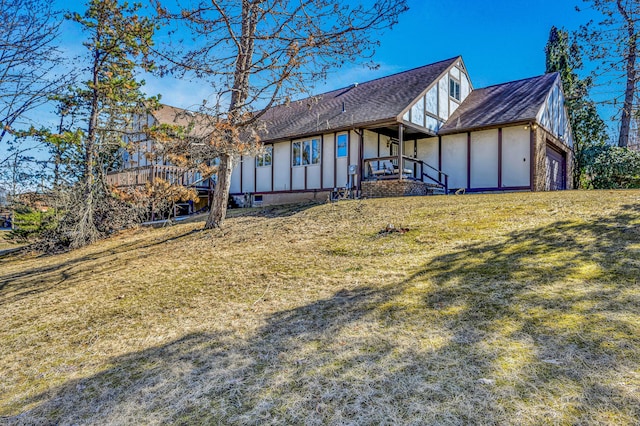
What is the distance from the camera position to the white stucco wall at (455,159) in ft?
52.6

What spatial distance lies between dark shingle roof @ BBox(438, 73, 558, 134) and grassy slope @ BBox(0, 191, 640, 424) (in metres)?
7.63

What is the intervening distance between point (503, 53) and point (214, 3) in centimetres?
2206

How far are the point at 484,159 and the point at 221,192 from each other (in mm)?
10583

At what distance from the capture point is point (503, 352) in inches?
131

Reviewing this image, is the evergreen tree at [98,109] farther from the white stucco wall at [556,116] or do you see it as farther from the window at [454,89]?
the white stucco wall at [556,116]

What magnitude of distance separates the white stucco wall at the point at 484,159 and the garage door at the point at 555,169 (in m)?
2.87

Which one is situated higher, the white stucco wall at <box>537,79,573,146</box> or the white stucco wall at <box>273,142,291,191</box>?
the white stucco wall at <box>537,79,573,146</box>

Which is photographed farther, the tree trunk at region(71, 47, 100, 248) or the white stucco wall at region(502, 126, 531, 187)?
the white stucco wall at region(502, 126, 531, 187)

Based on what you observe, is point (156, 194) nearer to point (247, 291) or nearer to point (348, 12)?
point (247, 291)

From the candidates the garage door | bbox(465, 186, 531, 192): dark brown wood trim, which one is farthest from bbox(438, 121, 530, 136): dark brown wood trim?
the garage door

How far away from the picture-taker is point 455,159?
16.3m

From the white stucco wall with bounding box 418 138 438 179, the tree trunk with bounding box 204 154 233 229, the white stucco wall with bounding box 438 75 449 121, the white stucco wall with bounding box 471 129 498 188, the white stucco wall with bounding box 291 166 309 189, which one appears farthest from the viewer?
the white stucco wall with bounding box 291 166 309 189

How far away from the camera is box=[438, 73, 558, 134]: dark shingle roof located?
15.0 m

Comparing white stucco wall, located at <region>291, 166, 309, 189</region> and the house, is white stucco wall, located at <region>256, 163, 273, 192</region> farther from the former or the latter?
white stucco wall, located at <region>291, 166, 309, 189</region>
